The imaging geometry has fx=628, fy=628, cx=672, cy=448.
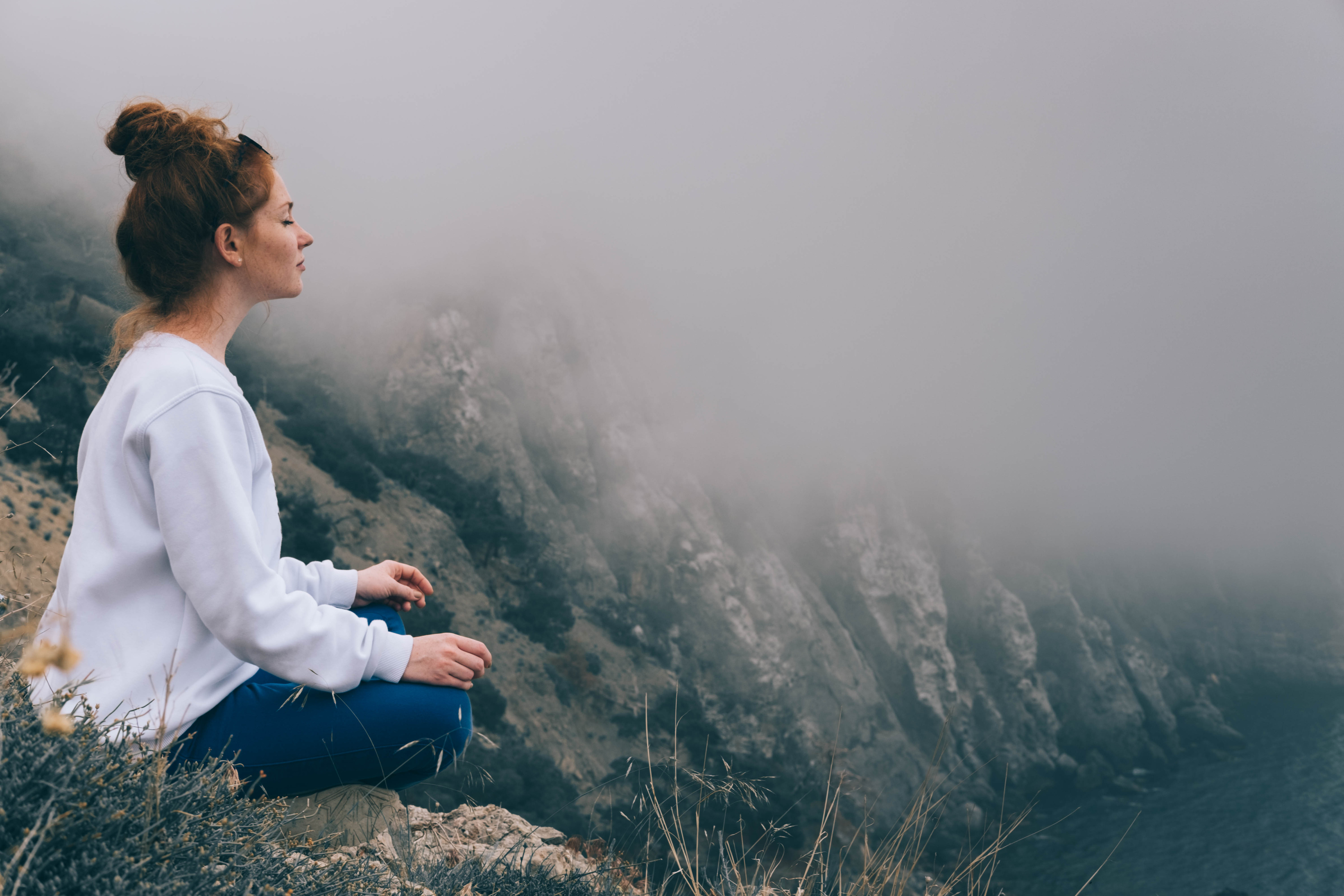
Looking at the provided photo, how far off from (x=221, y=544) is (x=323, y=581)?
79 centimetres

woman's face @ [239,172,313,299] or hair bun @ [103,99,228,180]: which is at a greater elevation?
hair bun @ [103,99,228,180]

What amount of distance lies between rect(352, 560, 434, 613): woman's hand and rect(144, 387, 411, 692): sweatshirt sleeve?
A: 67 cm

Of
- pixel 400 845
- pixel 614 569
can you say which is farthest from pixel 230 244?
pixel 614 569

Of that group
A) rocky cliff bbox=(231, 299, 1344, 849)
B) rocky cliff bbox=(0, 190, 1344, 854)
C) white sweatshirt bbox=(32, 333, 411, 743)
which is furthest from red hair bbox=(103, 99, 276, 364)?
rocky cliff bbox=(231, 299, 1344, 849)

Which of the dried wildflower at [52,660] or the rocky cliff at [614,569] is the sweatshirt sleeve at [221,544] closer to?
the dried wildflower at [52,660]

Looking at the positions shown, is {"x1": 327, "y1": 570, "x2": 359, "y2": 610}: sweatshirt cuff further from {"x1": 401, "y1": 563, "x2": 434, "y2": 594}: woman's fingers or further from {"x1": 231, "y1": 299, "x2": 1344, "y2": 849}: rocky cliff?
{"x1": 231, "y1": 299, "x2": 1344, "y2": 849}: rocky cliff

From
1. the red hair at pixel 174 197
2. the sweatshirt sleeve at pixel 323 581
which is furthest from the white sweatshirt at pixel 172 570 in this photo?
the sweatshirt sleeve at pixel 323 581

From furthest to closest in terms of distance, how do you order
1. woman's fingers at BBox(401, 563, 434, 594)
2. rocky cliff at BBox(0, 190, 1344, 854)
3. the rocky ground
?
rocky cliff at BBox(0, 190, 1344, 854) < woman's fingers at BBox(401, 563, 434, 594) < the rocky ground

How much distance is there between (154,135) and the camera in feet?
5.65

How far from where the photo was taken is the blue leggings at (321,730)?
168 centimetres

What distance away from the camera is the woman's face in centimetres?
185

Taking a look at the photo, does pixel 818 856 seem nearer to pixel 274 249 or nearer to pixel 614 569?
pixel 274 249

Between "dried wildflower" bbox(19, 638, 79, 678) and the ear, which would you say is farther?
the ear

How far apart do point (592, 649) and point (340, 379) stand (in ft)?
60.3
